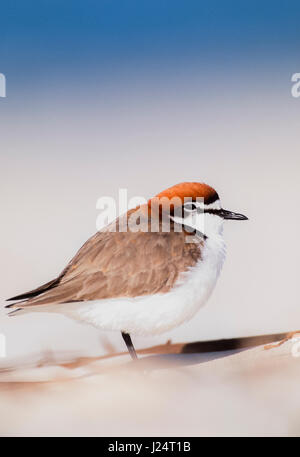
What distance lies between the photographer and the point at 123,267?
1.90 meters

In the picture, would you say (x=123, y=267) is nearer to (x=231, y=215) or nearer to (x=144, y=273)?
(x=144, y=273)

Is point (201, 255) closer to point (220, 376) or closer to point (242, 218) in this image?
point (242, 218)

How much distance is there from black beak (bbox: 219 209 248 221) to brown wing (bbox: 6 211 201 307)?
7.1 inches

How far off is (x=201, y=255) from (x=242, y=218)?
24 cm

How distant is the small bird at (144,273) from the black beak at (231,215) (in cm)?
7

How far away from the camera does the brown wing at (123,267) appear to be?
73.6 inches

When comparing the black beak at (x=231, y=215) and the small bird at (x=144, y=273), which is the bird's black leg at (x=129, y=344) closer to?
the small bird at (x=144, y=273)

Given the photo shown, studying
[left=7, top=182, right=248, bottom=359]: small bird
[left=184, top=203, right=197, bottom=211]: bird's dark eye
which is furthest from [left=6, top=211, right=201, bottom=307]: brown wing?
[left=184, top=203, right=197, bottom=211]: bird's dark eye

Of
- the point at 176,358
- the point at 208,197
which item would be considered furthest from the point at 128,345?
the point at 208,197

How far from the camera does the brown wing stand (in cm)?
187

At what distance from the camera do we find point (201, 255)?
77.5 inches

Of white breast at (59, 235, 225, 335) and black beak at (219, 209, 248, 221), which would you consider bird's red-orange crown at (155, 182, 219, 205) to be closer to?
black beak at (219, 209, 248, 221)

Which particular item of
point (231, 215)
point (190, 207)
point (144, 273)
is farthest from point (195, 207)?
point (144, 273)

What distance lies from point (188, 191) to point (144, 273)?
0.31 m
